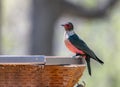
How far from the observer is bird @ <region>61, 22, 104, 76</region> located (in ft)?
10.7

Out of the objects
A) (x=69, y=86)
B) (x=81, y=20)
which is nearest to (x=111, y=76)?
(x=81, y=20)

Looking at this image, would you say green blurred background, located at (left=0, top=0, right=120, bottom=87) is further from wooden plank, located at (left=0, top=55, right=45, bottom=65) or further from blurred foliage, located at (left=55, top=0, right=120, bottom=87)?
wooden plank, located at (left=0, top=55, right=45, bottom=65)

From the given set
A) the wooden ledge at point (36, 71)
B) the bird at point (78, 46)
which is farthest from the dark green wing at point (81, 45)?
the wooden ledge at point (36, 71)

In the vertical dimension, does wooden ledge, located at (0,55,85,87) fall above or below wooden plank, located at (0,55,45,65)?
below

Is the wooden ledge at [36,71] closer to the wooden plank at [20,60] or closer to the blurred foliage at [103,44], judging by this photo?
the wooden plank at [20,60]

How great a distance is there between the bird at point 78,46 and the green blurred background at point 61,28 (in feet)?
14.8

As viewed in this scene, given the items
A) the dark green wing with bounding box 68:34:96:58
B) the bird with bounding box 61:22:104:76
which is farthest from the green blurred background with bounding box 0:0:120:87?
the dark green wing with bounding box 68:34:96:58

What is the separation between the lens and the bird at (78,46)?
3270 mm

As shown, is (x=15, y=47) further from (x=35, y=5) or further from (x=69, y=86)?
(x=69, y=86)

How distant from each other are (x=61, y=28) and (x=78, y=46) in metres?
6.51

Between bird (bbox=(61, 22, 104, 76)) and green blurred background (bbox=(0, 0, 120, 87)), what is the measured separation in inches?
177

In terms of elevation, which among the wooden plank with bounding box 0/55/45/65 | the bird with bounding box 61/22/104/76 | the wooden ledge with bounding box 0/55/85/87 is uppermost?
the bird with bounding box 61/22/104/76

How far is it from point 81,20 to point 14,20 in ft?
4.00

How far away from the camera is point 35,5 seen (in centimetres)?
898
